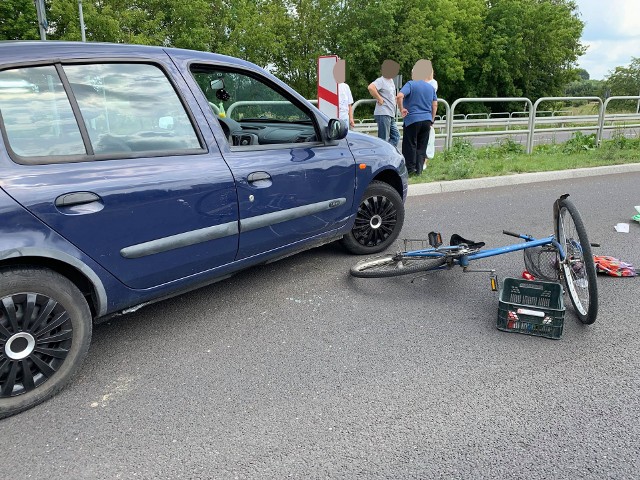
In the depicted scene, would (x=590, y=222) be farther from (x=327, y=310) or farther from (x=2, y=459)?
(x=2, y=459)

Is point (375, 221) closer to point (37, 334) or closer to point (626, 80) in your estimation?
point (37, 334)

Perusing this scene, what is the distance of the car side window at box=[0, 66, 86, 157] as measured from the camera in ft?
8.05

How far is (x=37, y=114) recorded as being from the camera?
2549 millimetres

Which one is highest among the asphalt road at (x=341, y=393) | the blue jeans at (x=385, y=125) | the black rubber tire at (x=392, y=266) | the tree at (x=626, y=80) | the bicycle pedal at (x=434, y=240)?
the tree at (x=626, y=80)

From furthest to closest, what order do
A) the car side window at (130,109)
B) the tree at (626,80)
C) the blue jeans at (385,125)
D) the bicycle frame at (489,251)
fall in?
the tree at (626,80)
the blue jeans at (385,125)
the bicycle frame at (489,251)
the car side window at (130,109)

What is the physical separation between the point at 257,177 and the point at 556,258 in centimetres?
224

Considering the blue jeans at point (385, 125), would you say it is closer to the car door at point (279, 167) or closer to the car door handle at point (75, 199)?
the car door at point (279, 167)

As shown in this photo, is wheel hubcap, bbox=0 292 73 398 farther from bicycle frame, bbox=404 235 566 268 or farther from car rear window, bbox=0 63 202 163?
bicycle frame, bbox=404 235 566 268

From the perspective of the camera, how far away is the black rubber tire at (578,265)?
3234 mm

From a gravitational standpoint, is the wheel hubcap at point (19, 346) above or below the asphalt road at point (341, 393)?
above

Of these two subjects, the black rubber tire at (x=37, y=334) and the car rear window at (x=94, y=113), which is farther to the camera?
the car rear window at (x=94, y=113)

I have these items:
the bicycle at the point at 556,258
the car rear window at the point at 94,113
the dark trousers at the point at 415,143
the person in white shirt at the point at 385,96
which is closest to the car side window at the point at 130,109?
the car rear window at the point at 94,113

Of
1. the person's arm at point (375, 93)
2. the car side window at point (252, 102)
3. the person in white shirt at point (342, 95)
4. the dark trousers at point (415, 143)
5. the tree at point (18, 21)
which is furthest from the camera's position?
the tree at point (18, 21)

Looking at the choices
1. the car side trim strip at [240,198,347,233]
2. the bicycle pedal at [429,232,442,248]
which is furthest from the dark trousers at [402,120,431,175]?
the car side trim strip at [240,198,347,233]
